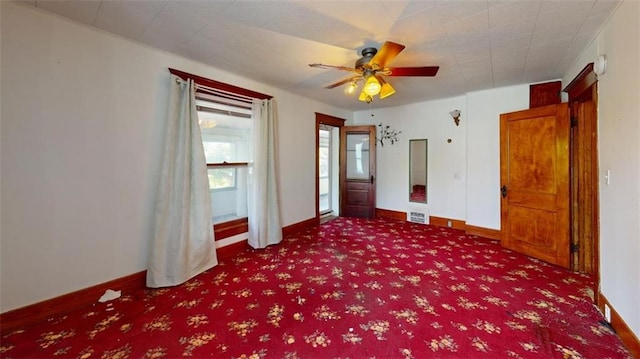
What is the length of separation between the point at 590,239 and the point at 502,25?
265 cm

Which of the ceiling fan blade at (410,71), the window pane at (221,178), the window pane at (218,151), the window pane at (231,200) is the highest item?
the ceiling fan blade at (410,71)

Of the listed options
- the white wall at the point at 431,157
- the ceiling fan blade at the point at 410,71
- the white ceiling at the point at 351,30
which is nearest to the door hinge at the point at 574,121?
the white ceiling at the point at 351,30

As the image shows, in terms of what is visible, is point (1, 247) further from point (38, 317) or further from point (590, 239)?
point (590, 239)

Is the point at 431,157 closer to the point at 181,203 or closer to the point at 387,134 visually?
the point at 387,134

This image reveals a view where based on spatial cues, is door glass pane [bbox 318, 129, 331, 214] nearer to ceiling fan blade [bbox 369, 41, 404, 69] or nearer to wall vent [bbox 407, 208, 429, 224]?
wall vent [bbox 407, 208, 429, 224]

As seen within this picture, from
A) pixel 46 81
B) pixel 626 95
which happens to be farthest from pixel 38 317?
pixel 626 95

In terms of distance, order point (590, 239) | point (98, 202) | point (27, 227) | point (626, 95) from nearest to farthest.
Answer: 1. point (626, 95)
2. point (27, 227)
3. point (98, 202)
4. point (590, 239)

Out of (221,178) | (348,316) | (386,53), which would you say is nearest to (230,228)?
(221,178)

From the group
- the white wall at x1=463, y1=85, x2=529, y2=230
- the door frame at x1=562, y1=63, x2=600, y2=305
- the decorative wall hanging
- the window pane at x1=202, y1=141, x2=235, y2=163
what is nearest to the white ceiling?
the door frame at x1=562, y1=63, x2=600, y2=305

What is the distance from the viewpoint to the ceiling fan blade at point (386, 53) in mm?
2134

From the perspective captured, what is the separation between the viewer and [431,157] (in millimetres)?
4957

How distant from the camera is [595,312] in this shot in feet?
6.91

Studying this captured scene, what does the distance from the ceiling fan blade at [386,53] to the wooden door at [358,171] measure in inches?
123

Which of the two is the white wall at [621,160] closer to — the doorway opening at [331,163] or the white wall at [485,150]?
the white wall at [485,150]
